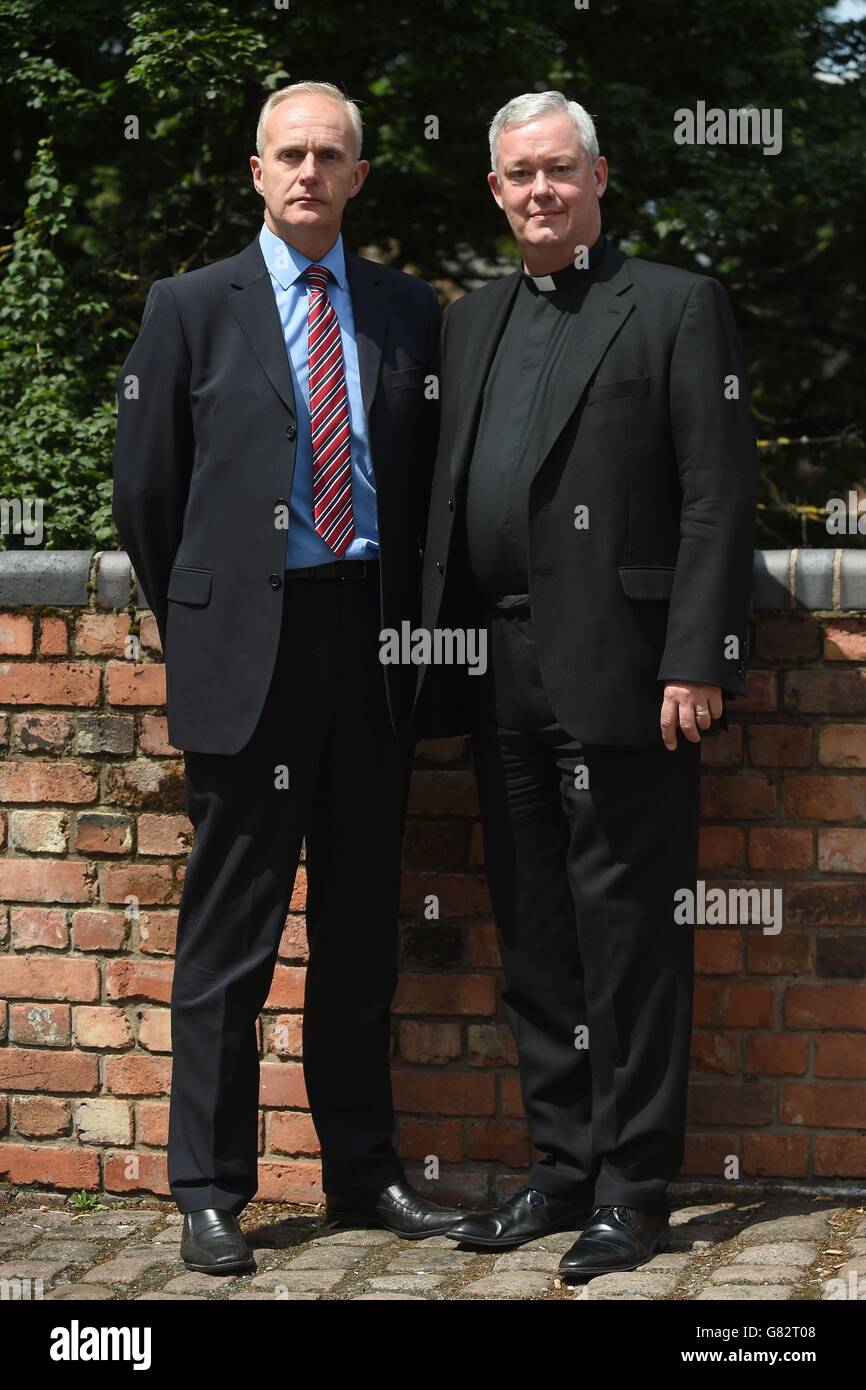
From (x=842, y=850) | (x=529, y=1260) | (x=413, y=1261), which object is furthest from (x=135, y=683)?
(x=842, y=850)

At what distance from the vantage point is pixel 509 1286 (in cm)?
346

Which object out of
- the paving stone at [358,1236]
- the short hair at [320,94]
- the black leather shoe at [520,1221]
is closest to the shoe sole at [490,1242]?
the black leather shoe at [520,1221]

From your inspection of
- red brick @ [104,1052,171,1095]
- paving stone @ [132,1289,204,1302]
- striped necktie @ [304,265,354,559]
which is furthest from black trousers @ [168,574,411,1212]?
red brick @ [104,1052,171,1095]

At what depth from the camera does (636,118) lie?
309 inches

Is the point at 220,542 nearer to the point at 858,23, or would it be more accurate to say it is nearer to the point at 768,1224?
the point at 768,1224

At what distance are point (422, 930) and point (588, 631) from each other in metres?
1.00

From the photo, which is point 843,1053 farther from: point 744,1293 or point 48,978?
point 48,978

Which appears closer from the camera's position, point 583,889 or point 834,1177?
point 583,889

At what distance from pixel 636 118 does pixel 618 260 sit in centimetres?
450

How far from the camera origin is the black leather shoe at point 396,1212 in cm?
381

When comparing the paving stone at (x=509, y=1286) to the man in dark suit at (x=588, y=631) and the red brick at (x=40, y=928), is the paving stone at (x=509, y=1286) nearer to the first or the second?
the man in dark suit at (x=588, y=631)

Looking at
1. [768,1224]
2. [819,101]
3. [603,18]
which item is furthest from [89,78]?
[768,1224]

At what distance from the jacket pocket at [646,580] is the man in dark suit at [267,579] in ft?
1.66

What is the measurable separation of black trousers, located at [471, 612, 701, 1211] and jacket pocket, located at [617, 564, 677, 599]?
0.24 meters
